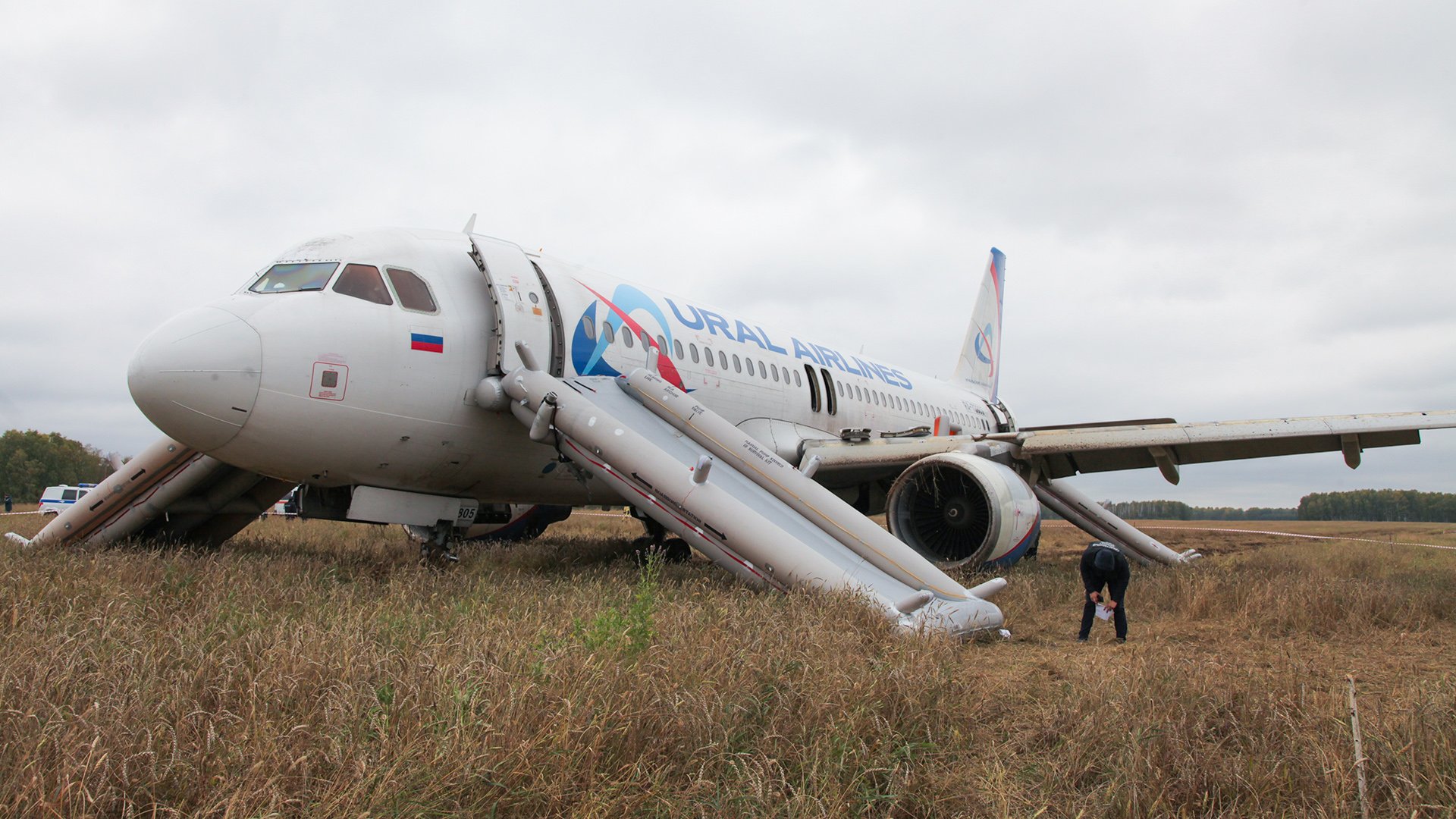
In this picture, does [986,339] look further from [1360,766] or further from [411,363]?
[1360,766]

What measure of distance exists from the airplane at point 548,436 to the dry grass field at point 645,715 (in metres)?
1.46

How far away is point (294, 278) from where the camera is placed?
26.8 ft

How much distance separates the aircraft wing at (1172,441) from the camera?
36.5ft

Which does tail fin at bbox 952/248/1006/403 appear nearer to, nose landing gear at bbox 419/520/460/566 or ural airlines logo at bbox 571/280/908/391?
ural airlines logo at bbox 571/280/908/391

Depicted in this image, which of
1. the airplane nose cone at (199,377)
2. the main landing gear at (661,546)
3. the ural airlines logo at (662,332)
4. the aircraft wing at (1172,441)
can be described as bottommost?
the main landing gear at (661,546)

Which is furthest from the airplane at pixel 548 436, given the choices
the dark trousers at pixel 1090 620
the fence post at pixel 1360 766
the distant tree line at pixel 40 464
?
the distant tree line at pixel 40 464

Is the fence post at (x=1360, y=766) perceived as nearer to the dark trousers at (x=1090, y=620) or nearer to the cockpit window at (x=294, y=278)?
the dark trousers at (x=1090, y=620)

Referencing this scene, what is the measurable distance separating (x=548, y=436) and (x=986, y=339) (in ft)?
60.3

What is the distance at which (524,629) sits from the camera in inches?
192

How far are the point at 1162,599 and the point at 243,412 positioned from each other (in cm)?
826

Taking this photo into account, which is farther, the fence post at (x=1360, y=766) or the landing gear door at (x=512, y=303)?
the landing gear door at (x=512, y=303)

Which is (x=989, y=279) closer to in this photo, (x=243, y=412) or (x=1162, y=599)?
(x=1162, y=599)

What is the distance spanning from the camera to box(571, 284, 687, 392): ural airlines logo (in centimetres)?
949

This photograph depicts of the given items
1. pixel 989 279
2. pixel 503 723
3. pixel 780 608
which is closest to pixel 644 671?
pixel 503 723
